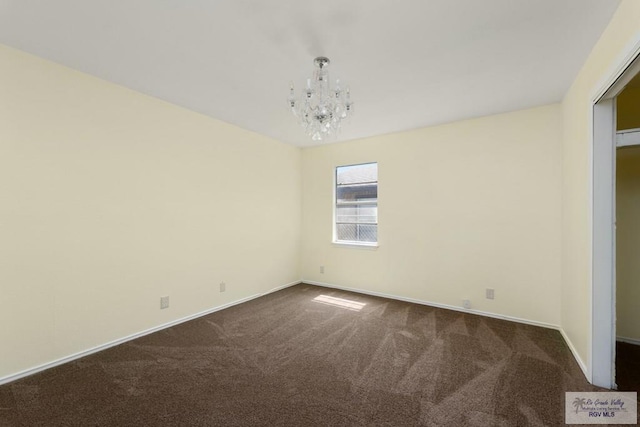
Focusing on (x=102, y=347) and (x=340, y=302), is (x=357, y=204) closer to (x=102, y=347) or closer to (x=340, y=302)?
(x=340, y=302)

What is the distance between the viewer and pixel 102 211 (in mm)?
2566

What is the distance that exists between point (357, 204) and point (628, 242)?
3.09m

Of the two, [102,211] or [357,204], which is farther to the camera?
[357,204]

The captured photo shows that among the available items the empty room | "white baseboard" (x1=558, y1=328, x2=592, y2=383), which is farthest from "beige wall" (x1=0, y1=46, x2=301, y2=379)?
"white baseboard" (x1=558, y1=328, x2=592, y2=383)

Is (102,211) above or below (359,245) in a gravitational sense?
above

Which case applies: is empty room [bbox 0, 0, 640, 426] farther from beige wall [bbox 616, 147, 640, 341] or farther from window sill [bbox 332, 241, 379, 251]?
window sill [bbox 332, 241, 379, 251]

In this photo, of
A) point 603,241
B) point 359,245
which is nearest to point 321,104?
point 603,241

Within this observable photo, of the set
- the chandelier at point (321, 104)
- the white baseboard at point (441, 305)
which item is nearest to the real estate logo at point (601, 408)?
the white baseboard at point (441, 305)

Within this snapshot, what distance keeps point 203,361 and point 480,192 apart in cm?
358

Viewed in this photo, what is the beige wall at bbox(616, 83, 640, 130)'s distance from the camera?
2.60 m

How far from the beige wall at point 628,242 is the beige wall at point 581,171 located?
415mm

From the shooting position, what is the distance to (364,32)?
1.84 m

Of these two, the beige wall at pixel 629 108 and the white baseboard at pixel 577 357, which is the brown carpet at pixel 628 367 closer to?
the white baseboard at pixel 577 357

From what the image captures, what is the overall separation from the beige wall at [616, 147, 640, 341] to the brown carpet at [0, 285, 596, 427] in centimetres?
62
